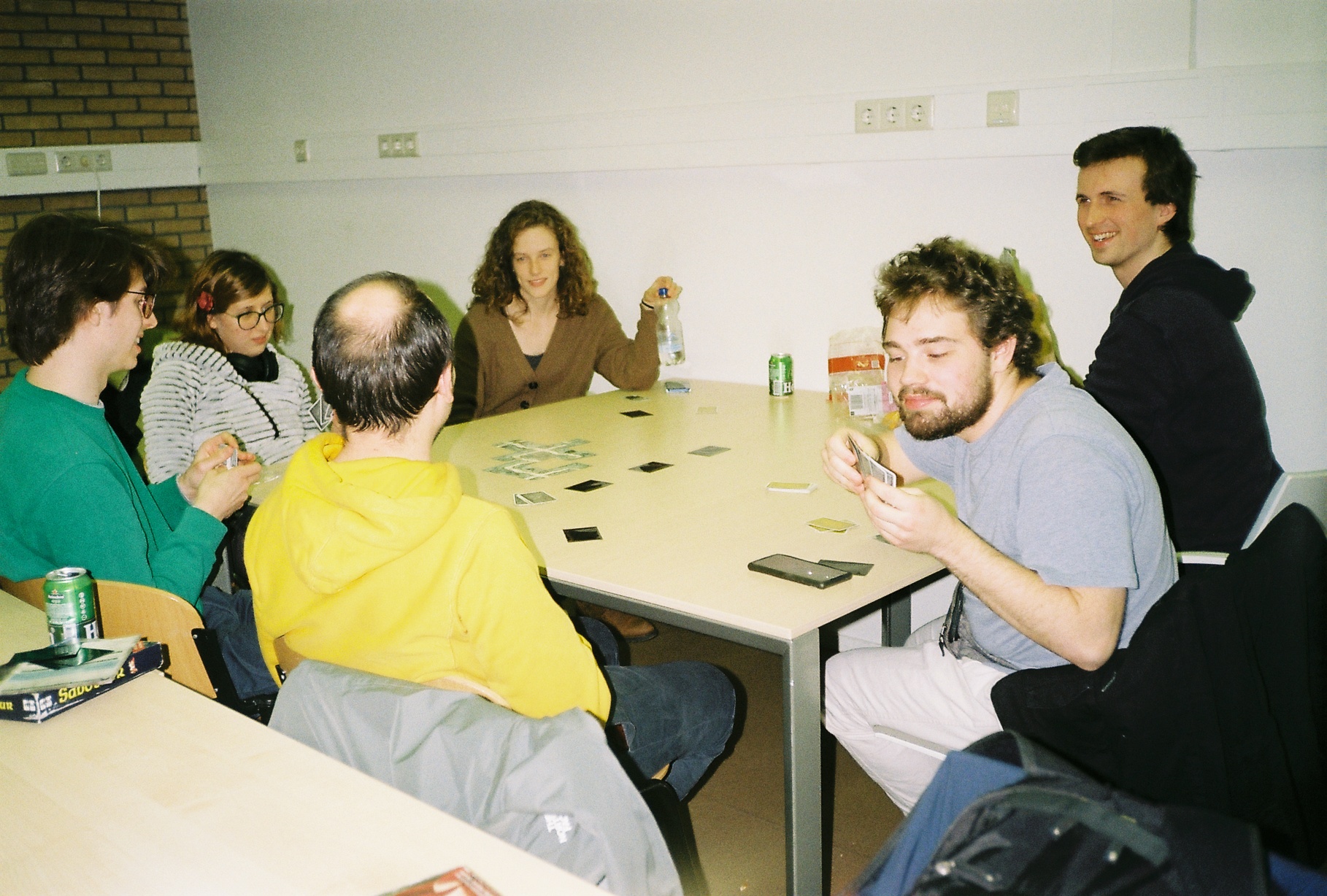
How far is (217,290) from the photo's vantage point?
9.66ft

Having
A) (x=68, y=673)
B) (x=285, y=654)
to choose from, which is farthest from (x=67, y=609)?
(x=285, y=654)

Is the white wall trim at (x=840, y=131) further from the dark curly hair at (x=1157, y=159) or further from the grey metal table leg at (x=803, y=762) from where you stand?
the grey metal table leg at (x=803, y=762)

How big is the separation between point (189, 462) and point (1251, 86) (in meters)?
3.07

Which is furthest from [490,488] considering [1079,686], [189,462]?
[1079,686]

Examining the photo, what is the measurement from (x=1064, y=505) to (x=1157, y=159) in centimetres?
165

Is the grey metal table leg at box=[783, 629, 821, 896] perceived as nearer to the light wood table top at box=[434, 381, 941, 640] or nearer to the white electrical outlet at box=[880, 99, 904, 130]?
the light wood table top at box=[434, 381, 941, 640]

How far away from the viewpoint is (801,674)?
5.43 ft

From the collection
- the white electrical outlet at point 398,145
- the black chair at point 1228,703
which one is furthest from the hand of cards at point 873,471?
the white electrical outlet at point 398,145

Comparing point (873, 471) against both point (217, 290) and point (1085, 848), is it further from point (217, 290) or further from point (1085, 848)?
point (217, 290)

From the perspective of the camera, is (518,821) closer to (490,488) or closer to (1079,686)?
(1079,686)

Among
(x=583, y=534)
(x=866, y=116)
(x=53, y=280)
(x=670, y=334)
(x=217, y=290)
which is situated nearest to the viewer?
(x=53, y=280)

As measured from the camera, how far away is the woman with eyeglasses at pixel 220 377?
2832 millimetres

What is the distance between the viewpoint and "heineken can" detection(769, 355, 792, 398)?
3584 mm

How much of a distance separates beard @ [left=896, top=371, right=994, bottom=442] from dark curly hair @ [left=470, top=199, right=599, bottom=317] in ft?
7.24
